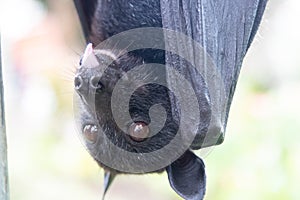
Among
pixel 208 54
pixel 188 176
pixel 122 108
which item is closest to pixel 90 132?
pixel 122 108

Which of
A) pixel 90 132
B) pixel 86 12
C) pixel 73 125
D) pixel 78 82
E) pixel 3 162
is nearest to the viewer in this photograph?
pixel 3 162

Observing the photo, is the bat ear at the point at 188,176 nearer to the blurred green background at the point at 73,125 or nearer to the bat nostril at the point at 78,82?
the blurred green background at the point at 73,125

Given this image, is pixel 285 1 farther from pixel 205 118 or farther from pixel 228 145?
pixel 205 118

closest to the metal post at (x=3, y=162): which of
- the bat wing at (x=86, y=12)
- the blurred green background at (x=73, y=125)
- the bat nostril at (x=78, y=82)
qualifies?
the bat nostril at (x=78, y=82)

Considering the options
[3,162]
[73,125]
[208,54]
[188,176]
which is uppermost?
[3,162]

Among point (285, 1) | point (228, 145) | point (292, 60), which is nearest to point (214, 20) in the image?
point (228, 145)

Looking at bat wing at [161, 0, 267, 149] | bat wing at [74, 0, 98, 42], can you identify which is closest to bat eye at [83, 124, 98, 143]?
bat wing at [161, 0, 267, 149]

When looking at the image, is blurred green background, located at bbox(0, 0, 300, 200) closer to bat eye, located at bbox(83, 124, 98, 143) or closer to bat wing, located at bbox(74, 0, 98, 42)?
bat wing, located at bbox(74, 0, 98, 42)

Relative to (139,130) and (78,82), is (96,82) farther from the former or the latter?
(139,130)
